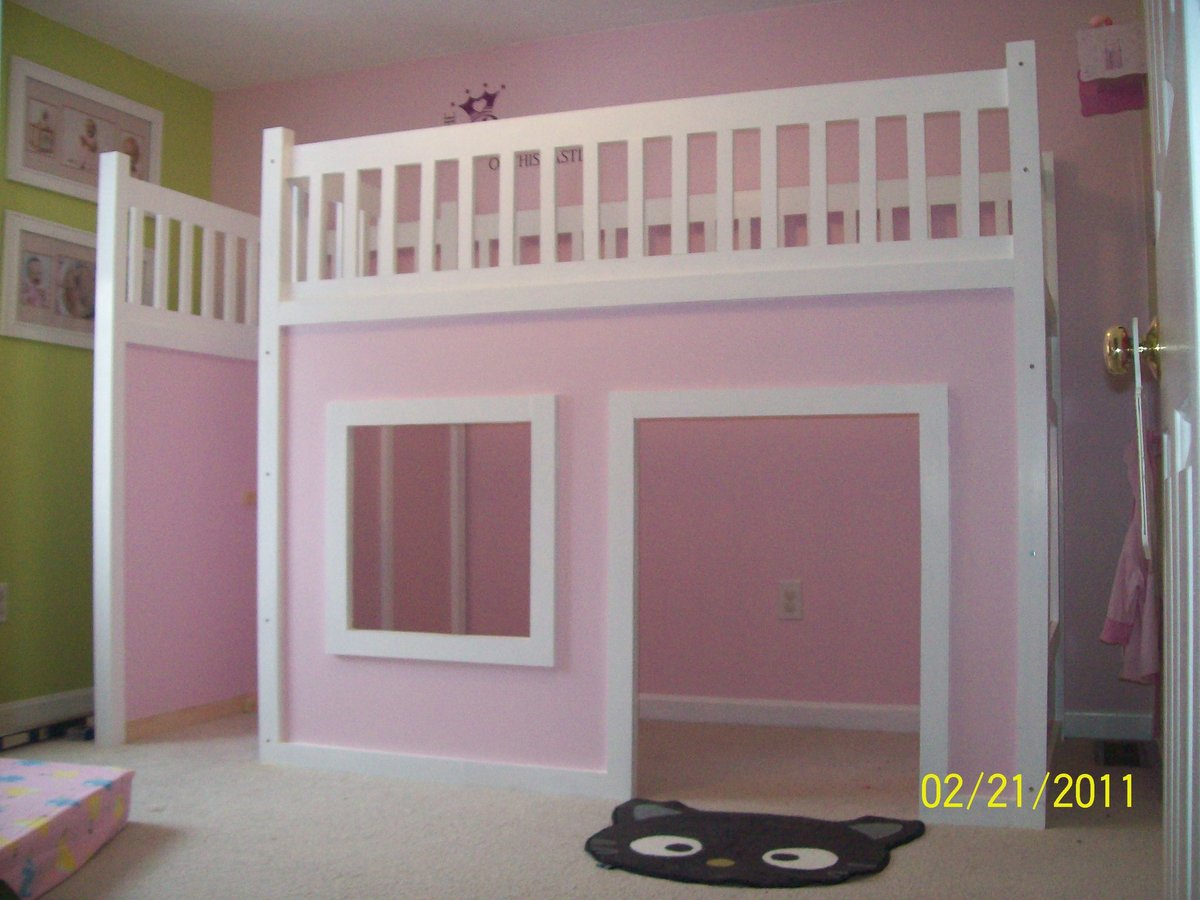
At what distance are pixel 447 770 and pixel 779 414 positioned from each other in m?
1.07

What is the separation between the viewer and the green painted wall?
3.01 metres

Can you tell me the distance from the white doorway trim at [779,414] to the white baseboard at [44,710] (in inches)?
63.9

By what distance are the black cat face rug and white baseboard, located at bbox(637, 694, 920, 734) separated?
952 millimetres

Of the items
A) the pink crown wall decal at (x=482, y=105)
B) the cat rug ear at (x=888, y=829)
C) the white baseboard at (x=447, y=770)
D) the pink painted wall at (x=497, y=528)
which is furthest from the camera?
the pink crown wall decal at (x=482, y=105)

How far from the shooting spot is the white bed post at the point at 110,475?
8.87 feet

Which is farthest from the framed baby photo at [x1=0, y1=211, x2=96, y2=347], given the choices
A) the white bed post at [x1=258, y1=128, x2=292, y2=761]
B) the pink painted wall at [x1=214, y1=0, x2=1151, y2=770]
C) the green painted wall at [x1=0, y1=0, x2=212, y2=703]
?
the white bed post at [x1=258, y1=128, x2=292, y2=761]

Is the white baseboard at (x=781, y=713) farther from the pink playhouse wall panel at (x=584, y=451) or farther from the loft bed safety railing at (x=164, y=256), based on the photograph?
the loft bed safety railing at (x=164, y=256)

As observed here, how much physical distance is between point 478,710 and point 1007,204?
1.89 metres

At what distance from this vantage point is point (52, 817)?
1.76 metres

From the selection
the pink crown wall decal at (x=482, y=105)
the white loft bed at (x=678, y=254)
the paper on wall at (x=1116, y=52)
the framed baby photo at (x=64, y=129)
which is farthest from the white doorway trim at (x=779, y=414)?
the framed baby photo at (x=64, y=129)

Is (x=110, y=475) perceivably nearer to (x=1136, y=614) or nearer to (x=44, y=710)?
(x=44, y=710)

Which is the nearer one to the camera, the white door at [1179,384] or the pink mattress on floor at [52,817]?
the white door at [1179,384]

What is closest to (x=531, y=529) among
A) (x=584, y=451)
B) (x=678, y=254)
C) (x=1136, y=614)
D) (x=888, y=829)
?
(x=584, y=451)

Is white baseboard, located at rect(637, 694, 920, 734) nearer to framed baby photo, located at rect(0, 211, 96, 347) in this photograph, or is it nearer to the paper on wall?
the paper on wall
